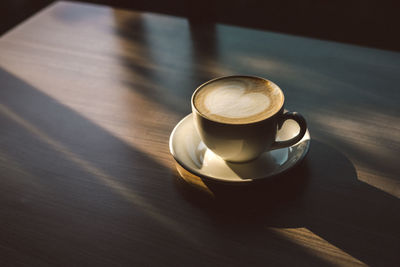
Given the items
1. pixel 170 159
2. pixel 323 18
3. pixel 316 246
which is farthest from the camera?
pixel 323 18

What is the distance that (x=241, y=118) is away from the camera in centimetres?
49

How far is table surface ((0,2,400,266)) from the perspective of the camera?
449 mm

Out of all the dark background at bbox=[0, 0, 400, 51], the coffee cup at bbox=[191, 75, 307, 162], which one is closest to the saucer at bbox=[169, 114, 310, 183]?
the coffee cup at bbox=[191, 75, 307, 162]

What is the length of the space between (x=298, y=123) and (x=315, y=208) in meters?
0.10

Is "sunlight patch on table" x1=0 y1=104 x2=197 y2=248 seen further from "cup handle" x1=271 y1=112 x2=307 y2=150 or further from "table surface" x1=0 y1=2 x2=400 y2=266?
"cup handle" x1=271 y1=112 x2=307 y2=150

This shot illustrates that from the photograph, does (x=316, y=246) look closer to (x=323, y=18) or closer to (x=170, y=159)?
(x=170, y=159)

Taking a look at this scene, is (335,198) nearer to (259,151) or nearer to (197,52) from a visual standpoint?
(259,151)

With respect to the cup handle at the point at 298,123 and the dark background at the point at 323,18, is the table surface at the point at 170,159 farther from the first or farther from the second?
the dark background at the point at 323,18

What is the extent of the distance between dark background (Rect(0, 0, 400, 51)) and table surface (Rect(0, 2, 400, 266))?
81cm

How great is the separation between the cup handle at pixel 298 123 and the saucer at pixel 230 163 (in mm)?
19

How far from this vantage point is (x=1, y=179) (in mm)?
551

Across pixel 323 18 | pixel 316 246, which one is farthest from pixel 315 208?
pixel 323 18

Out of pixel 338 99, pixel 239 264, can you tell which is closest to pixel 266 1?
pixel 338 99

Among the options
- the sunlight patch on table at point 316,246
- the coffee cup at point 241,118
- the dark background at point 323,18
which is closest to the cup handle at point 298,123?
the coffee cup at point 241,118
